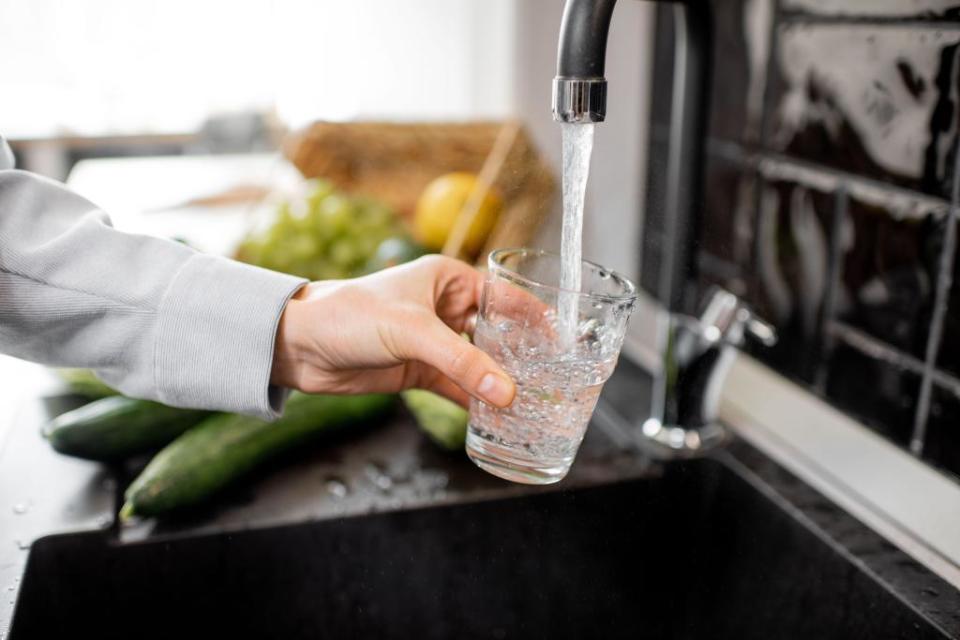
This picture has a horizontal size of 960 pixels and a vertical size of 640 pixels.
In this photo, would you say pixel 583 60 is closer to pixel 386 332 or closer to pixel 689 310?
pixel 386 332

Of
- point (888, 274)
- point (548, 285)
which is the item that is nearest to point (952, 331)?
point (888, 274)

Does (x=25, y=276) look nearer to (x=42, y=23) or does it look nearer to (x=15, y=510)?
(x=15, y=510)

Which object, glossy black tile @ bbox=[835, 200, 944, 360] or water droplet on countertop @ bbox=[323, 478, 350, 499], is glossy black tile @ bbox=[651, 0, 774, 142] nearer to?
glossy black tile @ bbox=[835, 200, 944, 360]

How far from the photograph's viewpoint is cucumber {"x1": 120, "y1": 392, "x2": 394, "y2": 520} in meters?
0.88

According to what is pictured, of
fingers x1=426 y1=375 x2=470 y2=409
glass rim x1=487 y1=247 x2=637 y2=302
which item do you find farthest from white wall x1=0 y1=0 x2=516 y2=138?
glass rim x1=487 y1=247 x2=637 y2=302

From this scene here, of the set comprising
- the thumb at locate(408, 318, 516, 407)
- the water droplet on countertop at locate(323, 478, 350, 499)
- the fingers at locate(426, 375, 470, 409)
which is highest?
the thumb at locate(408, 318, 516, 407)

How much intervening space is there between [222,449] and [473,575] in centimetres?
30

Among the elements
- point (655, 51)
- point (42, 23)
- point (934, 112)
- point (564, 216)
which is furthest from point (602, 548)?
point (42, 23)

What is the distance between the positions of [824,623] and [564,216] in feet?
1.53

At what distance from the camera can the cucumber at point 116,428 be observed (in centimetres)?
96

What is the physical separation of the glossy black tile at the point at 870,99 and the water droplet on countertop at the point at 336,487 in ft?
2.14

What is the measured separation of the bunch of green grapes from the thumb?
726mm

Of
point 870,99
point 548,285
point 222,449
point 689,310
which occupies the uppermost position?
point 870,99

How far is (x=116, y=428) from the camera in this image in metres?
0.97
